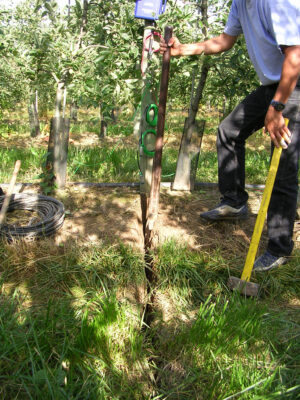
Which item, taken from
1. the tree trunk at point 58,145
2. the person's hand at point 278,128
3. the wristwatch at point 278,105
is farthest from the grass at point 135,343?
the tree trunk at point 58,145

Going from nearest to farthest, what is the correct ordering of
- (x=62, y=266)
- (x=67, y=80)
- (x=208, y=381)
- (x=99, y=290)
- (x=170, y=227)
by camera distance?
1. (x=208, y=381)
2. (x=99, y=290)
3. (x=62, y=266)
4. (x=170, y=227)
5. (x=67, y=80)

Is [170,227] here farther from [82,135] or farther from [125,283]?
→ [82,135]

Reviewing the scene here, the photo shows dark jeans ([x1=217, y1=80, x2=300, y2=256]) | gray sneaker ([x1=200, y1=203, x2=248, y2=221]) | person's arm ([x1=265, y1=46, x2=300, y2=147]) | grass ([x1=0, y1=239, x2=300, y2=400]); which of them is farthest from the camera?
gray sneaker ([x1=200, y1=203, x2=248, y2=221])

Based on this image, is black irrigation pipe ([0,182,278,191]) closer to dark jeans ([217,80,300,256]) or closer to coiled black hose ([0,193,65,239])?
coiled black hose ([0,193,65,239])

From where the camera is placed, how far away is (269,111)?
1.78 meters

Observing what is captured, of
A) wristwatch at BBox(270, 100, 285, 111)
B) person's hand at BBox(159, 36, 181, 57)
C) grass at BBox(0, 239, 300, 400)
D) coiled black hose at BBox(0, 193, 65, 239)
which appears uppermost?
person's hand at BBox(159, 36, 181, 57)

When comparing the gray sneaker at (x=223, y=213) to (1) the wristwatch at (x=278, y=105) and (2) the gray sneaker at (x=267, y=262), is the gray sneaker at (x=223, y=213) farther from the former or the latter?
(1) the wristwatch at (x=278, y=105)

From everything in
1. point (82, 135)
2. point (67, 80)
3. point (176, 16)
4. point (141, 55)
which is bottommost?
point (82, 135)

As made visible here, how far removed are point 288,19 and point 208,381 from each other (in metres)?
1.73

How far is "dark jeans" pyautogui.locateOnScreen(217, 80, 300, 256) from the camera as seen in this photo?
1.93 m

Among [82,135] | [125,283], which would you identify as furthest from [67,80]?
[82,135]

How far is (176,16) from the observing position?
2.71 meters

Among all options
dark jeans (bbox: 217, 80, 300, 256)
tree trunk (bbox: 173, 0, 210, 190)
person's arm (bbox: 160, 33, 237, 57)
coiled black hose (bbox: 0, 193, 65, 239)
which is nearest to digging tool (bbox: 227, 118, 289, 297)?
dark jeans (bbox: 217, 80, 300, 256)

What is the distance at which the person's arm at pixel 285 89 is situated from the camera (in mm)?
1610
